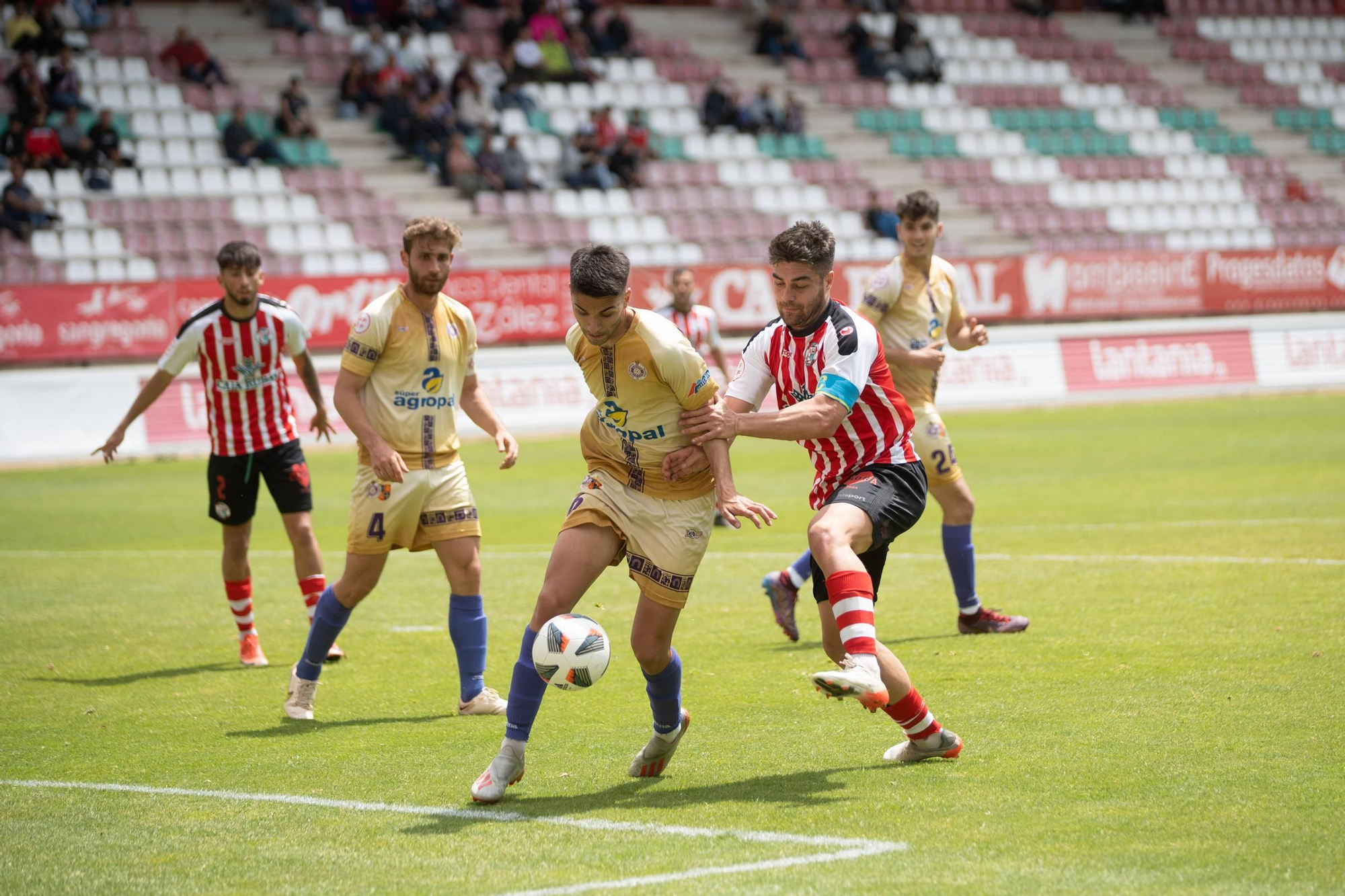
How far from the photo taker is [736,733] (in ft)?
20.5

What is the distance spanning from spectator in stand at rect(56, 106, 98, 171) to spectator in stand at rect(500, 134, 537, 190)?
7331 millimetres

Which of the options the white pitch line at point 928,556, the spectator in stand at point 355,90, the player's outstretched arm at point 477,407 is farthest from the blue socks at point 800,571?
the spectator in stand at point 355,90

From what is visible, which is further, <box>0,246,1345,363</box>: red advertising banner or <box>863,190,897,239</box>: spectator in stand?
<box>863,190,897,239</box>: spectator in stand

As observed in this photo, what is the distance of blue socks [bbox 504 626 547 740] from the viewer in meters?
5.37

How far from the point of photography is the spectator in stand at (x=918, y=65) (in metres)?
36.3

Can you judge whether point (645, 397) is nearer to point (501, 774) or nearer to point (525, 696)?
point (525, 696)

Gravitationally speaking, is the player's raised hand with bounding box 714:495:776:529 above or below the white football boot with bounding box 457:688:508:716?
above

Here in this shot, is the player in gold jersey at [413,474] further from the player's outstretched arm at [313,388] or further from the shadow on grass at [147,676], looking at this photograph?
the player's outstretched arm at [313,388]

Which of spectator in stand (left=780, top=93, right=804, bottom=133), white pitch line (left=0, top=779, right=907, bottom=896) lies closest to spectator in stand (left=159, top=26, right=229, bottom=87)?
spectator in stand (left=780, top=93, right=804, bottom=133)

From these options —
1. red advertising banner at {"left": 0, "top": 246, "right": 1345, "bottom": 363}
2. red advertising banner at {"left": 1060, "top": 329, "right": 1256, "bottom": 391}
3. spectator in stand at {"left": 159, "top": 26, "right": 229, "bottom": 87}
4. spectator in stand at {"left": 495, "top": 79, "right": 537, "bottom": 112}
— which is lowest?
red advertising banner at {"left": 1060, "top": 329, "right": 1256, "bottom": 391}

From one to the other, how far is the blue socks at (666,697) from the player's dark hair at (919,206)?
3.96m

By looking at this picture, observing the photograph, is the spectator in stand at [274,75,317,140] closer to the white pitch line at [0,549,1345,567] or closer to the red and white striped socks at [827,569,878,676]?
the white pitch line at [0,549,1345,567]

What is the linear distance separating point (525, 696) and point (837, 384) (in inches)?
62.6

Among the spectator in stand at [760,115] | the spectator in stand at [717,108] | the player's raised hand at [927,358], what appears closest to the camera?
the player's raised hand at [927,358]
